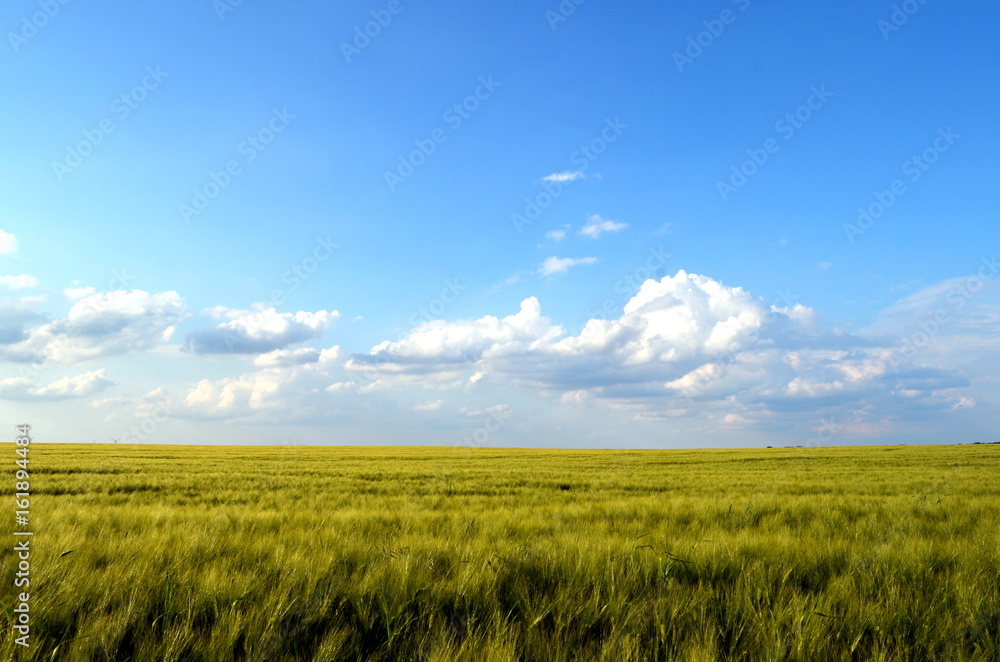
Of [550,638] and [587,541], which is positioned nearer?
[550,638]

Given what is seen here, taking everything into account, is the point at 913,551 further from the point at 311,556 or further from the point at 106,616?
the point at 106,616

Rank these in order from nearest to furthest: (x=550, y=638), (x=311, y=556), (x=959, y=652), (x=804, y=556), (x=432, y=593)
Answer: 1. (x=959, y=652)
2. (x=550, y=638)
3. (x=432, y=593)
4. (x=311, y=556)
5. (x=804, y=556)

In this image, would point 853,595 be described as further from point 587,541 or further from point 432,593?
point 432,593

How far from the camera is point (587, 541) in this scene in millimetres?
4188

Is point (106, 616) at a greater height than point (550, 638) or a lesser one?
greater

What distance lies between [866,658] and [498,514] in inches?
182

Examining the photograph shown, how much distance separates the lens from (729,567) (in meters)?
3.60

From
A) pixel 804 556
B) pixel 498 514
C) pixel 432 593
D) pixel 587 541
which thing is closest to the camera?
pixel 432 593

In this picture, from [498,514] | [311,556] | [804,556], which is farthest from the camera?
[498,514]

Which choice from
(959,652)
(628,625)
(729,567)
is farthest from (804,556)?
(628,625)

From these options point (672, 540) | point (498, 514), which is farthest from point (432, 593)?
point (498, 514)

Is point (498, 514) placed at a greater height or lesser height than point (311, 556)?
lesser

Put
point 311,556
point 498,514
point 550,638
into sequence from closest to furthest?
1. point 550,638
2. point 311,556
3. point 498,514

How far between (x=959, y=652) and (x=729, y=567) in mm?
1379
